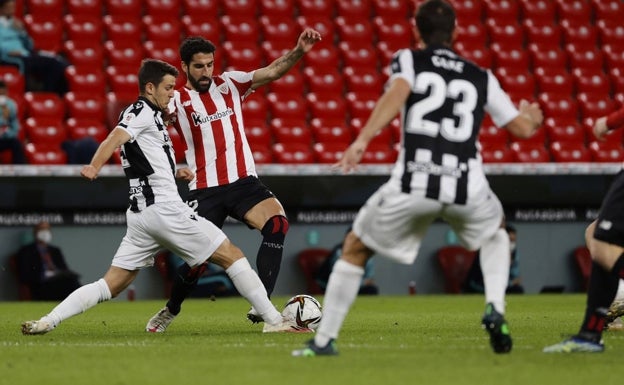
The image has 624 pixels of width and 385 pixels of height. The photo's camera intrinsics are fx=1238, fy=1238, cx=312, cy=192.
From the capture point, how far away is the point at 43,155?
15148mm

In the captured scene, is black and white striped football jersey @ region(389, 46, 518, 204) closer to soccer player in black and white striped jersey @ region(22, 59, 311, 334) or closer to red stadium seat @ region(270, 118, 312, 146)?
soccer player in black and white striped jersey @ region(22, 59, 311, 334)

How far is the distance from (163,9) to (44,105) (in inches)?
123

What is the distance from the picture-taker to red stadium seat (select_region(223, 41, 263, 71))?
17.5 metres

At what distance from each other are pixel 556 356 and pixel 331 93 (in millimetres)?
11607

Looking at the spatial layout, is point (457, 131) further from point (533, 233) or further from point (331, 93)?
point (331, 93)

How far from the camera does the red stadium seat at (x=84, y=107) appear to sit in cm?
1588

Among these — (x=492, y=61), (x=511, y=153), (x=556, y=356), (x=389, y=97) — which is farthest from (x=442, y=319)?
(x=492, y=61)

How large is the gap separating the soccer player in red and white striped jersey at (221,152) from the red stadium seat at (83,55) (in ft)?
27.3

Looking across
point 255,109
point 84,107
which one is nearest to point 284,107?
point 255,109

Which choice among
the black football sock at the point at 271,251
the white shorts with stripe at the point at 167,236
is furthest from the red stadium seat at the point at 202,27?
the white shorts with stripe at the point at 167,236

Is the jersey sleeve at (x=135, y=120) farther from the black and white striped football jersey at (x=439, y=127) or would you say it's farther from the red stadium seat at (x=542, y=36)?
the red stadium seat at (x=542, y=36)

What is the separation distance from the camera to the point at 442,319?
1008cm

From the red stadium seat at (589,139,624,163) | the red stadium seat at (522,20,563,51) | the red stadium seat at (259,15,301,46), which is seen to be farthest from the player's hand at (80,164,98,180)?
the red stadium seat at (522,20,563,51)

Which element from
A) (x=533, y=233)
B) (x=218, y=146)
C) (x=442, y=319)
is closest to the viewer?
(x=218, y=146)
